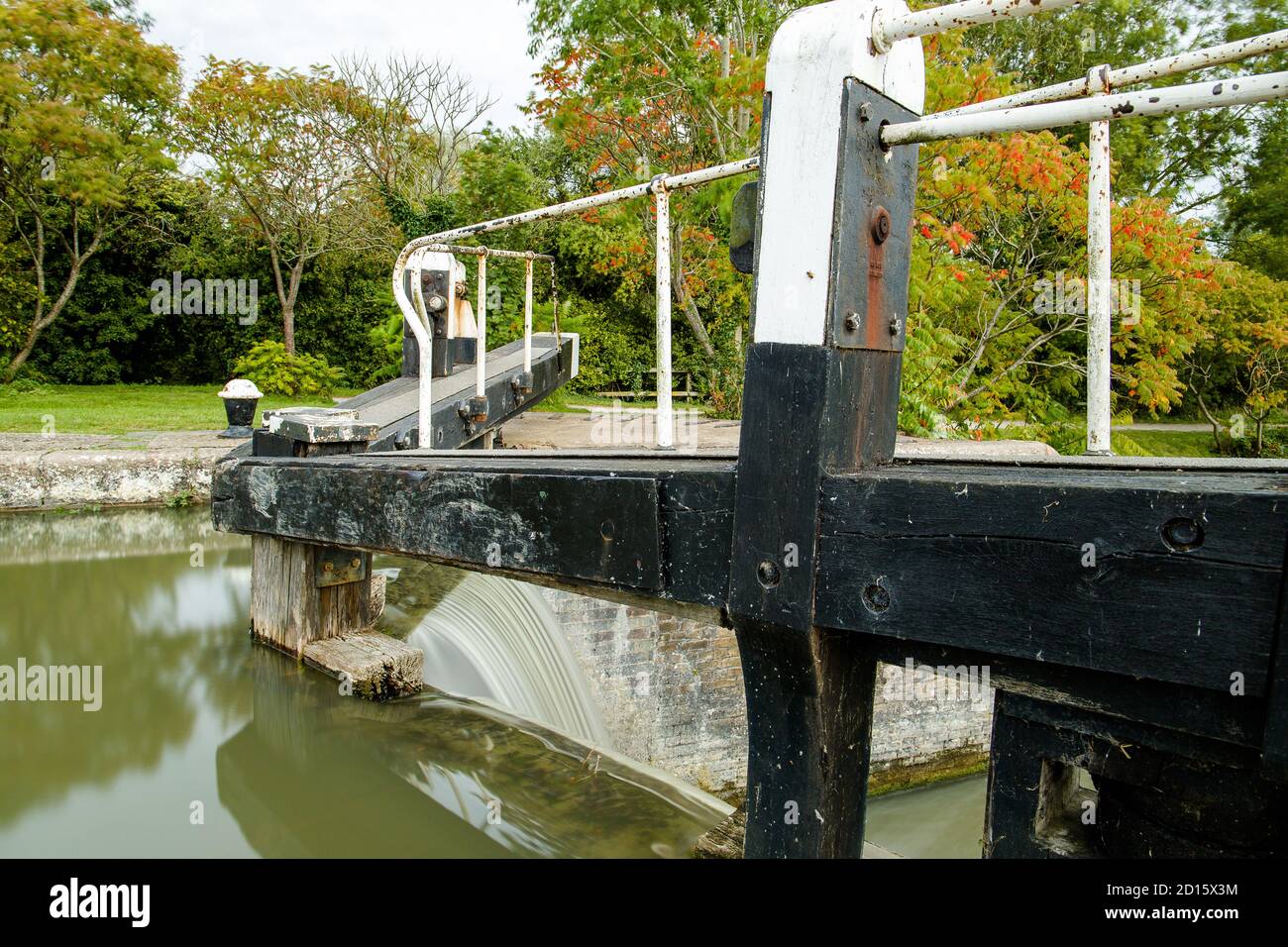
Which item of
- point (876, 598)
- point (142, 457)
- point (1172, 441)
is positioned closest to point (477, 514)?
point (876, 598)

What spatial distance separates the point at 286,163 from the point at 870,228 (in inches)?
683

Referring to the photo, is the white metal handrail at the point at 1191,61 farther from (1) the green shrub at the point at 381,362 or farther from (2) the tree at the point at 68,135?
(2) the tree at the point at 68,135

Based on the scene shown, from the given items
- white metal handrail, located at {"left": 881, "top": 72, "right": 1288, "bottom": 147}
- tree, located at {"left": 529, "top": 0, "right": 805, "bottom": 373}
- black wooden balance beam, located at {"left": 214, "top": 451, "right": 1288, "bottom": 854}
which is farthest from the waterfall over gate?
tree, located at {"left": 529, "top": 0, "right": 805, "bottom": 373}

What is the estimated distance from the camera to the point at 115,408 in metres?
12.3

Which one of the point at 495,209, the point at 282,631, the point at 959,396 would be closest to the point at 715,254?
the point at 959,396

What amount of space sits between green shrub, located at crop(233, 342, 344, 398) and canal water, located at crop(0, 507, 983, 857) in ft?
34.9

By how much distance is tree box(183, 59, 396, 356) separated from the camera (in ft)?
52.5

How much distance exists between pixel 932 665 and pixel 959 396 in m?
8.56

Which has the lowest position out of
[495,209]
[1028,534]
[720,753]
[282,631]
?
[720,753]

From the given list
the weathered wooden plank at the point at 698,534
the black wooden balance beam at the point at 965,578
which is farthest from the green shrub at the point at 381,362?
the weathered wooden plank at the point at 698,534

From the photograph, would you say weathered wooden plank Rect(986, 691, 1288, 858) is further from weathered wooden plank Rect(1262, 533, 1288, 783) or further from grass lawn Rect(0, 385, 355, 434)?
grass lawn Rect(0, 385, 355, 434)

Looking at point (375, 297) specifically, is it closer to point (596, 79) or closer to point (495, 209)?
point (495, 209)

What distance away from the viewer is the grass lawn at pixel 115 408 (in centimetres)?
998
